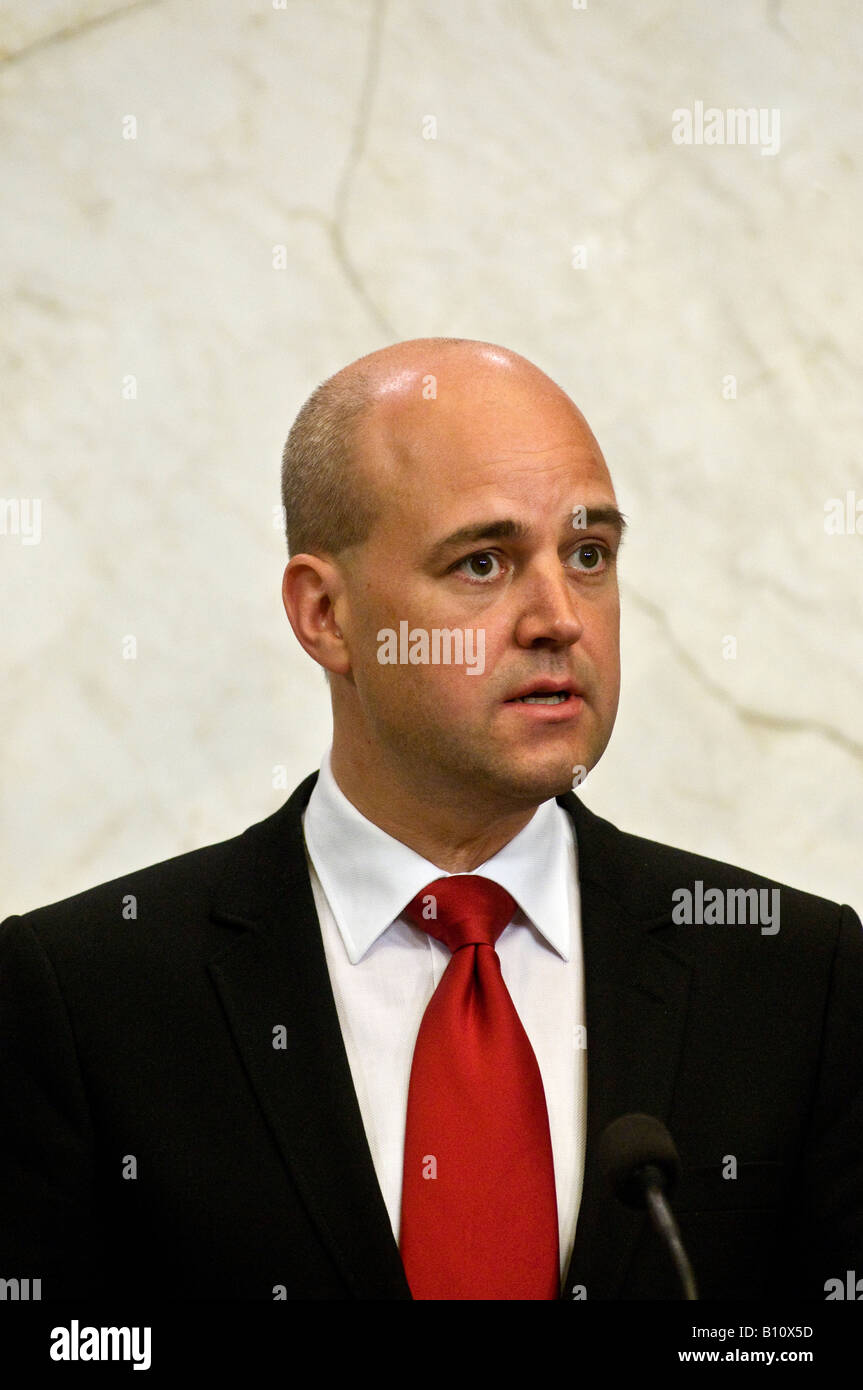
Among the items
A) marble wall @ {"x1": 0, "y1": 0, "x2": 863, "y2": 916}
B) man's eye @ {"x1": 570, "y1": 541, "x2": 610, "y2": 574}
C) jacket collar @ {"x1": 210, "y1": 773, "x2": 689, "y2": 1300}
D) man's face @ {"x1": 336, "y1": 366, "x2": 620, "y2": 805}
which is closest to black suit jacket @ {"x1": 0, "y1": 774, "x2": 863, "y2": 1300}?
jacket collar @ {"x1": 210, "y1": 773, "x2": 689, "y2": 1300}

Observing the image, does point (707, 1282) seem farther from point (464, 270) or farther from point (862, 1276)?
point (464, 270)

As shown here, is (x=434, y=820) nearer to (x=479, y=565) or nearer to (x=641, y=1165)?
(x=479, y=565)

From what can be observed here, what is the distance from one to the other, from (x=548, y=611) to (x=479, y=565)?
0.09 m

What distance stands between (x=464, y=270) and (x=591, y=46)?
352 mm

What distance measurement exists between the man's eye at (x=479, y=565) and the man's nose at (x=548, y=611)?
4 cm

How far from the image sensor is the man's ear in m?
1.71

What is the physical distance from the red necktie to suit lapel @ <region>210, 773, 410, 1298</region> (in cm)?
4

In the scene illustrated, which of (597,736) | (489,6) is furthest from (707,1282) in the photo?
(489,6)

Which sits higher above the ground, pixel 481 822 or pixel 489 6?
pixel 489 6

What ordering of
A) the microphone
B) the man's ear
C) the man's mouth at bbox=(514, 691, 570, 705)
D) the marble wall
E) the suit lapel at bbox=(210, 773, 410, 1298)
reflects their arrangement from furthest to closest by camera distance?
the marble wall
the man's ear
the man's mouth at bbox=(514, 691, 570, 705)
the suit lapel at bbox=(210, 773, 410, 1298)
the microphone

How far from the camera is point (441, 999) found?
156cm

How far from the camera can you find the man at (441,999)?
1480 mm

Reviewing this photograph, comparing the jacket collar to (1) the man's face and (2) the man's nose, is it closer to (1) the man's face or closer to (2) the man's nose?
(1) the man's face
